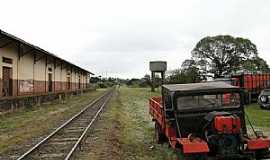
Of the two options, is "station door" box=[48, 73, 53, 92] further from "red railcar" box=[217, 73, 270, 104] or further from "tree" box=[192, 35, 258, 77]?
"tree" box=[192, 35, 258, 77]

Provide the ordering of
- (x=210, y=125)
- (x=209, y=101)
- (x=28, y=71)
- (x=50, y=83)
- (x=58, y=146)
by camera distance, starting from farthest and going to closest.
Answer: (x=50, y=83)
(x=28, y=71)
(x=58, y=146)
(x=209, y=101)
(x=210, y=125)

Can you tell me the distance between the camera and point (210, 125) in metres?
7.73

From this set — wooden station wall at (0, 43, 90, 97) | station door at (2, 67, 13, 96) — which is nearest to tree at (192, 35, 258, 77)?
wooden station wall at (0, 43, 90, 97)

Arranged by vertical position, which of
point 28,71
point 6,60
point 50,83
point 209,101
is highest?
point 6,60

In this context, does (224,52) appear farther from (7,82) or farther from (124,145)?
(124,145)

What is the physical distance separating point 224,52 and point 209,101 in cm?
6461

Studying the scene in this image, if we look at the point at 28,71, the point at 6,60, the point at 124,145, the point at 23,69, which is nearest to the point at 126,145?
the point at 124,145

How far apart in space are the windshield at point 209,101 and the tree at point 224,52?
205 feet

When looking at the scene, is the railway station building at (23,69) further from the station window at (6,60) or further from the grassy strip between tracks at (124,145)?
the grassy strip between tracks at (124,145)

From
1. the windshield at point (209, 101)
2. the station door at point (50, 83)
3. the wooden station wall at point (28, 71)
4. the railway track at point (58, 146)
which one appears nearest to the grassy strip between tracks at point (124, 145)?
the railway track at point (58, 146)

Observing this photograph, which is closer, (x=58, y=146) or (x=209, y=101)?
(x=209, y=101)

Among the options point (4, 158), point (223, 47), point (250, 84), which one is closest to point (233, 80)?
point (250, 84)

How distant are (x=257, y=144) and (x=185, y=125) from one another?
1.52 metres

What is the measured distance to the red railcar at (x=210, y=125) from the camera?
7.30 m
